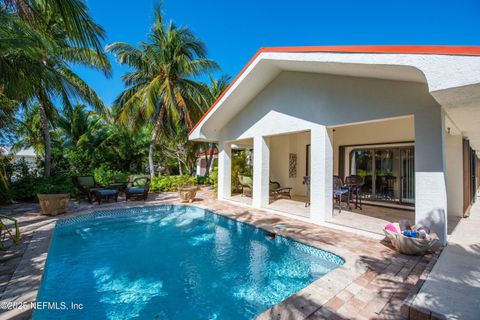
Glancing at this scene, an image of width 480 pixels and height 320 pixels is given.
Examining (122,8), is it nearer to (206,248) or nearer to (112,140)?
(206,248)

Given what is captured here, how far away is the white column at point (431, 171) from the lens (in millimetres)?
5027

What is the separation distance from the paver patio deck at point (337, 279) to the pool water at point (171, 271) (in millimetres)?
330

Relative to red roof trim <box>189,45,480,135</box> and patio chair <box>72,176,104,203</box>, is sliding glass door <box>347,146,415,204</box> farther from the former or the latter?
patio chair <box>72,176,104,203</box>

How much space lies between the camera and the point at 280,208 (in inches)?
372

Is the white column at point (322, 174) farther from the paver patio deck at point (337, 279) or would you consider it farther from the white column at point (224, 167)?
the white column at point (224, 167)

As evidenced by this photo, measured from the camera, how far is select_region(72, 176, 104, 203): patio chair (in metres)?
11.1

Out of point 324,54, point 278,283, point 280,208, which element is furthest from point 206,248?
point 324,54

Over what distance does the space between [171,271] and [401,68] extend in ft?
23.0

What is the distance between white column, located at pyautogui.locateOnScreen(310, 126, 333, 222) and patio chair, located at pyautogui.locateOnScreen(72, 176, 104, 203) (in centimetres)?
1067

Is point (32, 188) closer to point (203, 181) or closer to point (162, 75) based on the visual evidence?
point (162, 75)

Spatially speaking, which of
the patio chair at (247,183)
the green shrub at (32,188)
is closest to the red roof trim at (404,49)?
the patio chair at (247,183)

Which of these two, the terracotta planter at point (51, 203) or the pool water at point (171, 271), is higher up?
the terracotta planter at point (51, 203)

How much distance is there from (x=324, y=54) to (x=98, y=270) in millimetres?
8126

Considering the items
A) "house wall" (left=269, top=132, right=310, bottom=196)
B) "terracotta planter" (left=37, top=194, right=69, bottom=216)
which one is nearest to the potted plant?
"terracotta planter" (left=37, top=194, right=69, bottom=216)
